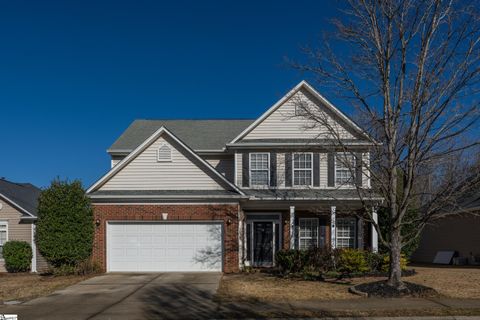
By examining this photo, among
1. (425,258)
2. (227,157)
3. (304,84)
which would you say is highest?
(304,84)

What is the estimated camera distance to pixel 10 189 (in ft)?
85.3

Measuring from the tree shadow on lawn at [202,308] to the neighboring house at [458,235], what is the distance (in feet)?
44.8

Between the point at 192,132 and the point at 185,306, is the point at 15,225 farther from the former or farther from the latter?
the point at 185,306

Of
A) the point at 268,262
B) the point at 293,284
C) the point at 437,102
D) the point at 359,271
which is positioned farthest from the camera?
the point at 268,262

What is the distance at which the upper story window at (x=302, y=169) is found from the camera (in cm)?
2264

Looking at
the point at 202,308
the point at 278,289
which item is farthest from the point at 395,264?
the point at 202,308

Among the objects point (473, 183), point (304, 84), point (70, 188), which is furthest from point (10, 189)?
point (473, 183)

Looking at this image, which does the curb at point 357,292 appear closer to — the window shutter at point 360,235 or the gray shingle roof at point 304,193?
the gray shingle roof at point 304,193

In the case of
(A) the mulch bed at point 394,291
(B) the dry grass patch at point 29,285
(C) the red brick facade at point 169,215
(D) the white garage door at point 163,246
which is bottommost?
(B) the dry grass patch at point 29,285

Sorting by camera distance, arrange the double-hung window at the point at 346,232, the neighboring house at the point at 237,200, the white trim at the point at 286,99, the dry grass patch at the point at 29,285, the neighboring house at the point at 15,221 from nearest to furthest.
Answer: the dry grass patch at the point at 29,285
the neighboring house at the point at 237,200
the white trim at the point at 286,99
the double-hung window at the point at 346,232
the neighboring house at the point at 15,221

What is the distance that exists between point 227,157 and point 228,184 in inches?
170

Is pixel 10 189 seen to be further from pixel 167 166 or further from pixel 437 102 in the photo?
pixel 437 102

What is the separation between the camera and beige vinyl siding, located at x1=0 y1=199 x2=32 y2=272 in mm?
23719

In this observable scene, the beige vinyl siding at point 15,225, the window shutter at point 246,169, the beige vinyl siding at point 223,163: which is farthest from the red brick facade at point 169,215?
the beige vinyl siding at point 15,225
